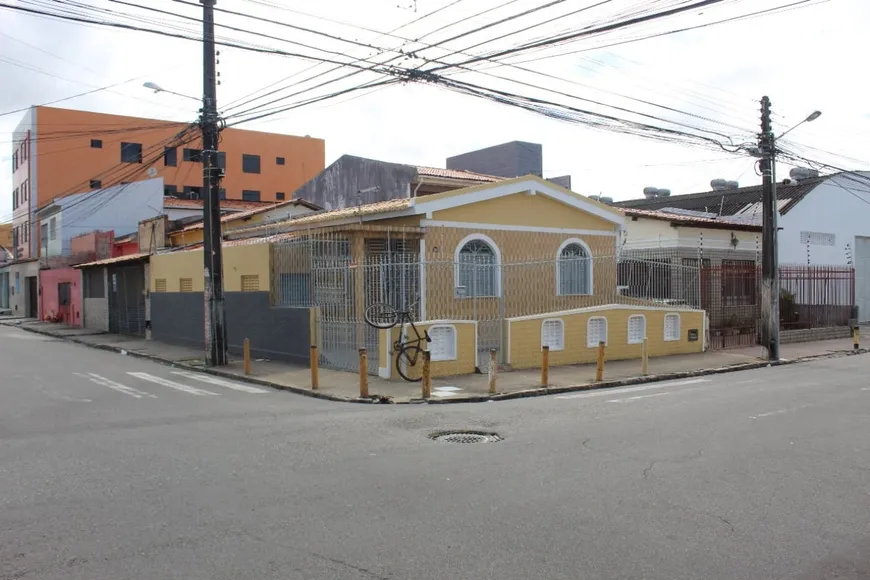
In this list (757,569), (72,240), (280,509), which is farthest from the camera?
(72,240)

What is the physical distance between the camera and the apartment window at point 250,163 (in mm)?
59441

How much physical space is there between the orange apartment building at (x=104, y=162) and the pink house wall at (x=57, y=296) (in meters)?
6.81

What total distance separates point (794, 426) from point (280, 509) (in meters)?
6.92

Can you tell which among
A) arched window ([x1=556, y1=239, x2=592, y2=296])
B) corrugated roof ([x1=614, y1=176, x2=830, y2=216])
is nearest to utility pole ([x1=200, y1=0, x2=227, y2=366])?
arched window ([x1=556, y1=239, x2=592, y2=296])

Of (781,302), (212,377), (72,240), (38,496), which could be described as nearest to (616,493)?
(38,496)

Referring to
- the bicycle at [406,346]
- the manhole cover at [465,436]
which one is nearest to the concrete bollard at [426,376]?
the bicycle at [406,346]

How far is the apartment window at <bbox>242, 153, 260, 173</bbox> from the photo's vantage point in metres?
59.4

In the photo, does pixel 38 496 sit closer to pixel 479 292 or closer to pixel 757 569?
pixel 757 569

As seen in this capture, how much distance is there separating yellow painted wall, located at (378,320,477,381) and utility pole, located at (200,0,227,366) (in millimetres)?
4914

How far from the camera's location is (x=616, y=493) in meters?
6.14

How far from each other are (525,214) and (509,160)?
1109 cm

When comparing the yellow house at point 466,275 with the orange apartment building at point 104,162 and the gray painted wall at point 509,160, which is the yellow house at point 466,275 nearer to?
the gray painted wall at point 509,160

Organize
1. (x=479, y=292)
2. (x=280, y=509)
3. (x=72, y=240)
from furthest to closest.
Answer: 1. (x=72, y=240)
2. (x=479, y=292)
3. (x=280, y=509)

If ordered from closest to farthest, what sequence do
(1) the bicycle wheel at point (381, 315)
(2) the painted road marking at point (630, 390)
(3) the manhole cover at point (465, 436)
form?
(3) the manhole cover at point (465, 436) < (2) the painted road marking at point (630, 390) < (1) the bicycle wheel at point (381, 315)
